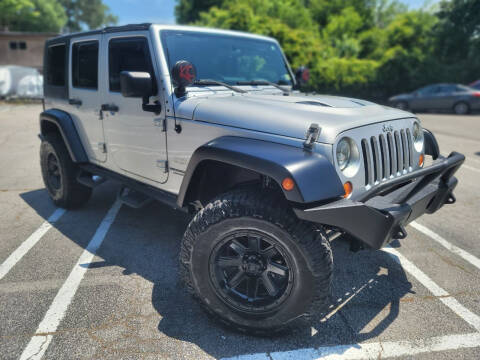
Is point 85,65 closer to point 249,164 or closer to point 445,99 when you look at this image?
point 249,164

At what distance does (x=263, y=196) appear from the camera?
2.30 m

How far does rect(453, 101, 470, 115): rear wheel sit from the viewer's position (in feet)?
49.7

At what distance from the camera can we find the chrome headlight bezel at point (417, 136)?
9.95 feet

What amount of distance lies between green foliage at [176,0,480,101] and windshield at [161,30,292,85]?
14.7 metres

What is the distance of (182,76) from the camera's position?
2.78 meters

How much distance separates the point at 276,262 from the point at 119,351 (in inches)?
43.5

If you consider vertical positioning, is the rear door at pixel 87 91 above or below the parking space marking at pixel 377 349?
above

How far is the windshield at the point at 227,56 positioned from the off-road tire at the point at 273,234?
136 cm

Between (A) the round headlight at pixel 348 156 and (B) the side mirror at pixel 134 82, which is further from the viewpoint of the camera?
(B) the side mirror at pixel 134 82

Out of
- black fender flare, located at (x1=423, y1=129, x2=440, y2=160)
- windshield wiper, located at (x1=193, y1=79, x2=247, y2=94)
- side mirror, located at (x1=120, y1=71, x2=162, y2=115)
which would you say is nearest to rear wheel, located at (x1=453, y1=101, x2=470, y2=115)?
black fender flare, located at (x1=423, y1=129, x2=440, y2=160)

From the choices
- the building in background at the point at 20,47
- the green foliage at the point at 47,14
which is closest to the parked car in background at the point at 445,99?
the building in background at the point at 20,47

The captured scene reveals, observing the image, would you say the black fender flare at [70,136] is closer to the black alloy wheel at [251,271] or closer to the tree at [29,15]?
the black alloy wheel at [251,271]

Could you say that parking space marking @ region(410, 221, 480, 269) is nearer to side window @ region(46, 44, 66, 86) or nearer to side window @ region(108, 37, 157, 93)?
side window @ region(108, 37, 157, 93)

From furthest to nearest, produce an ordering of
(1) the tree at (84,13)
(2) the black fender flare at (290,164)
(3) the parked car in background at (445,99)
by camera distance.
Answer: (1) the tree at (84,13) → (3) the parked car in background at (445,99) → (2) the black fender flare at (290,164)
